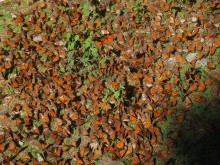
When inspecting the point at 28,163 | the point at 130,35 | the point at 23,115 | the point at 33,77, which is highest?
the point at 130,35

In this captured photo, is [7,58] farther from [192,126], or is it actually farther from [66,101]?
[192,126]

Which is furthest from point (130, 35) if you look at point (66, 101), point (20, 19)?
point (20, 19)

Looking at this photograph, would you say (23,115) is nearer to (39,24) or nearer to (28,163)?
(28,163)

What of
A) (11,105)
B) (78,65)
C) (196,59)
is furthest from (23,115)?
(196,59)

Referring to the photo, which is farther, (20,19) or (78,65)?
(20,19)

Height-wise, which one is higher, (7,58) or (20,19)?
(20,19)

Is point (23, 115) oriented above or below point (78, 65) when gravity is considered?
below

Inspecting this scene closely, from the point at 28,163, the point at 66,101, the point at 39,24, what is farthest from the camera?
the point at 39,24

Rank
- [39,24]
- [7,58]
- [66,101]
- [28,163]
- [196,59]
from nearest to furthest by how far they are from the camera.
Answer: [28,163] < [66,101] < [196,59] < [7,58] < [39,24]

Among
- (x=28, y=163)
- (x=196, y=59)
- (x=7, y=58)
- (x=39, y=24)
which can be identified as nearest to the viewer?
(x=28, y=163)
